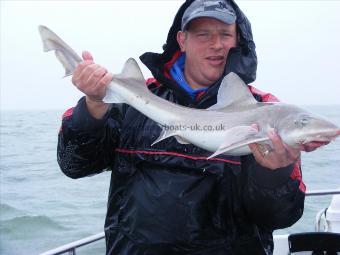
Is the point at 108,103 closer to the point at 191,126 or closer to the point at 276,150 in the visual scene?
the point at 191,126

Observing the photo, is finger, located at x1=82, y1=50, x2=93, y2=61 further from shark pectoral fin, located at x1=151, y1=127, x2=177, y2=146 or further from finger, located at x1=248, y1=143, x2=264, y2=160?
finger, located at x1=248, y1=143, x2=264, y2=160

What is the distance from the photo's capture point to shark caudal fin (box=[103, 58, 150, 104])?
8.87 feet

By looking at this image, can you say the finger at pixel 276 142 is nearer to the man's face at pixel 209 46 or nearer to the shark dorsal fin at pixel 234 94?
the shark dorsal fin at pixel 234 94

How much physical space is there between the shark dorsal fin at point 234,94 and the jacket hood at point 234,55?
402mm

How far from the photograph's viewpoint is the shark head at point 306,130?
2.15 m

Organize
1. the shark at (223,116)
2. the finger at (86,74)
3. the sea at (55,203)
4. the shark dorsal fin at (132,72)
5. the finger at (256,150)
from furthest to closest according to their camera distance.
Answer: the sea at (55,203) → the shark dorsal fin at (132,72) → the finger at (86,74) → the finger at (256,150) → the shark at (223,116)

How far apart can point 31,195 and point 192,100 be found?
47.1 feet

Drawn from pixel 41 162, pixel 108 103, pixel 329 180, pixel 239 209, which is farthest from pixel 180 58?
pixel 41 162

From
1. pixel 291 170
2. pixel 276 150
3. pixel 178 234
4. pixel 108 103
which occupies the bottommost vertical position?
pixel 178 234

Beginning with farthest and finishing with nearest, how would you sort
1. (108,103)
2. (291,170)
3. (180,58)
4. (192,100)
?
(180,58) → (192,100) → (108,103) → (291,170)

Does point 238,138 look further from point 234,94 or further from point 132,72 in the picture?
point 132,72

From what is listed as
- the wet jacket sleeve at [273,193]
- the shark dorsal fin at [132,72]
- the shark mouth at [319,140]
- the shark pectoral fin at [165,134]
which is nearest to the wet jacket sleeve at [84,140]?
the shark dorsal fin at [132,72]

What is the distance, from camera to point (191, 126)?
8.41 feet

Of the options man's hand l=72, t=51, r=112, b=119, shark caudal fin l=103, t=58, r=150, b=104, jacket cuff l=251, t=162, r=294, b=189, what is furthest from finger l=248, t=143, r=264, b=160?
man's hand l=72, t=51, r=112, b=119
